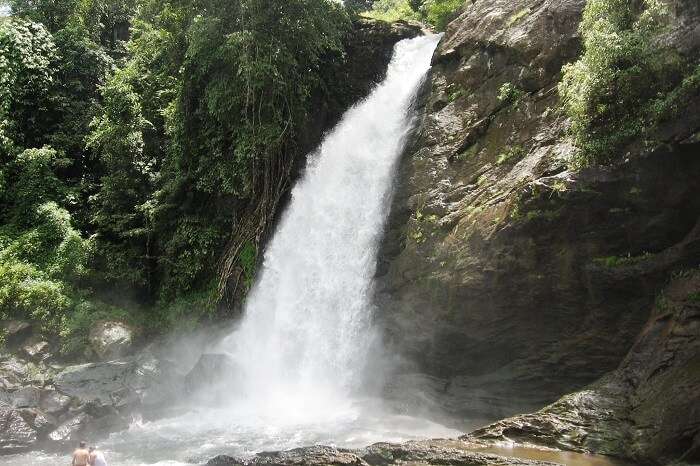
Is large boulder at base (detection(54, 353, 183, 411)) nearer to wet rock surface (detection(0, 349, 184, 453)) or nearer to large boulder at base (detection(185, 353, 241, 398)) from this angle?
wet rock surface (detection(0, 349, 184, 453))

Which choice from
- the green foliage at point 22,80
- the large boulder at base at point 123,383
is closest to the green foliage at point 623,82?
the large boulder at base at point 123,383

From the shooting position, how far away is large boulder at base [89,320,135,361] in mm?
14641

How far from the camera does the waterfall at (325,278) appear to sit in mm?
12867

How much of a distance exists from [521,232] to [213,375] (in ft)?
26.4

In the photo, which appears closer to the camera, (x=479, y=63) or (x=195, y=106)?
(x=479, y=63)

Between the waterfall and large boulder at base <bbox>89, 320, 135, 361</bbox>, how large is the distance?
2.61 meters

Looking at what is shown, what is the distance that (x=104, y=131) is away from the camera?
58.6 feet

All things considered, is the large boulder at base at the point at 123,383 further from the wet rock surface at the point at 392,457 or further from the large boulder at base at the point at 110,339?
the wet rock surface at the point at 392,457

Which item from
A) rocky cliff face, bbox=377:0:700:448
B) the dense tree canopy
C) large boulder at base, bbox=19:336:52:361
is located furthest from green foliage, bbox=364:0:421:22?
large boulder at base, bbox=19:336:52:361

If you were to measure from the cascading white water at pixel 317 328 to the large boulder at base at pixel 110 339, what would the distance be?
250 centimetres

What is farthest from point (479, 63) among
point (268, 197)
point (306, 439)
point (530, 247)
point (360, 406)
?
point (306, 439)

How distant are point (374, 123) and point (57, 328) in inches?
397

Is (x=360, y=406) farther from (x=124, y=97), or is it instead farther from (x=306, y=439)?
(x=124, y=97)

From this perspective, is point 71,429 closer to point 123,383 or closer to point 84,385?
point 84,385
